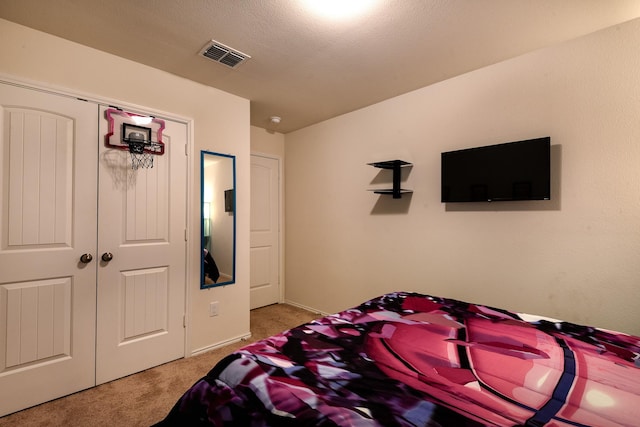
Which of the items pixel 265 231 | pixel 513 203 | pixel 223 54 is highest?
pixel 223 54

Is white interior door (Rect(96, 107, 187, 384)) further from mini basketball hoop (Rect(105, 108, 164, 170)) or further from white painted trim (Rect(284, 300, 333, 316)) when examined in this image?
white painted trim (Rect(284, 300, 333, 316))

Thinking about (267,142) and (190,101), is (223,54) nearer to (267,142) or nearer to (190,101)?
(190,101)

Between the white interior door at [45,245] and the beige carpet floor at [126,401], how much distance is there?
0.11 meters

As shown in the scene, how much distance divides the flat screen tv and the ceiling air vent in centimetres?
193

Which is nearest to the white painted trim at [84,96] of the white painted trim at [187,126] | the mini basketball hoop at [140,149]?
the white painted trim at [187,126]

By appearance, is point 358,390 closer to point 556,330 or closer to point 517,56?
point 556,330

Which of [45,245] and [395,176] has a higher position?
[395,176]

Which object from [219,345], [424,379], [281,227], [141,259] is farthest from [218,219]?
[424,379]

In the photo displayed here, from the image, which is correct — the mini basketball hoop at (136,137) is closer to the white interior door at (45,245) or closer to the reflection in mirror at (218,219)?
the white interior door at (45,245)

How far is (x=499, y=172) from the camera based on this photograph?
230 cm

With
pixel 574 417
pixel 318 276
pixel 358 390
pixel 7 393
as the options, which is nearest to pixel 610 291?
pixel 574 417

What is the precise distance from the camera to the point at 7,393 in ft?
6.11

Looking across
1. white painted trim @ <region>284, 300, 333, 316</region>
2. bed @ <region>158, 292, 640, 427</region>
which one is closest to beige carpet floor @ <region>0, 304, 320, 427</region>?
bed @ <region>158, 292, 640, 427</region>

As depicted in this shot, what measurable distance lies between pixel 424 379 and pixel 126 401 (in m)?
2.09
